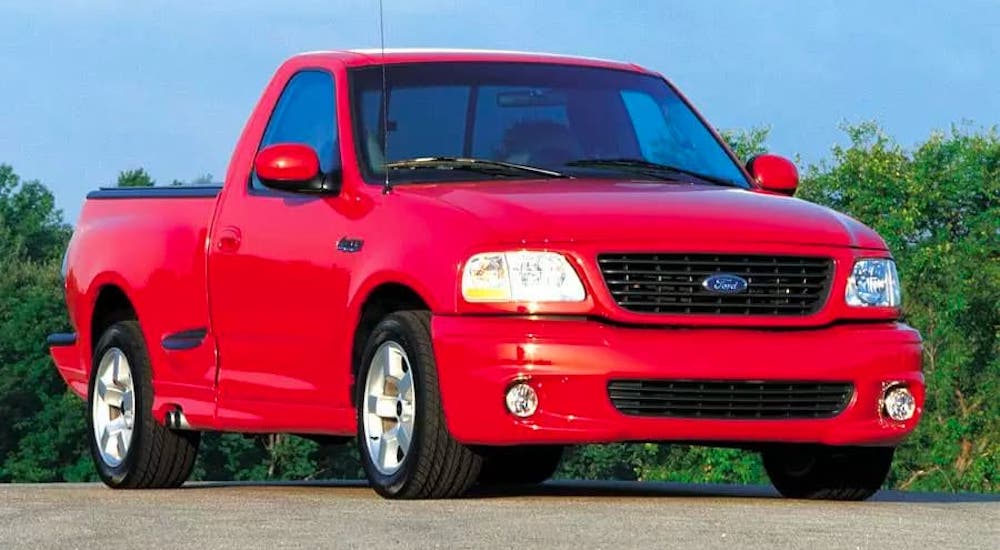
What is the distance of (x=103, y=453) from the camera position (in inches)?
499

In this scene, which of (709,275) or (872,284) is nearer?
(709,275)

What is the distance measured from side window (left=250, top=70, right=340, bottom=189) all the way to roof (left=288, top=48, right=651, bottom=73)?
0.13m

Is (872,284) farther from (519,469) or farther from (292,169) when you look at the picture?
(519,469)

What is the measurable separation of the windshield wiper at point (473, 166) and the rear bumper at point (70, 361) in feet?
10.4

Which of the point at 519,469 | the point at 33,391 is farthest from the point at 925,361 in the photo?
the point at 519,469

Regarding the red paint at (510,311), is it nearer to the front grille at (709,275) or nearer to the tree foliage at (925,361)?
the front grille at (709,275)

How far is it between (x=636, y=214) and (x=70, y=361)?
4647 mm

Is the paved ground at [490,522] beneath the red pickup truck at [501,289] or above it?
beneath

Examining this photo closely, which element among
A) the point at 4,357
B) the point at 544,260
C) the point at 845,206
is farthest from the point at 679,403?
the point at 4,357

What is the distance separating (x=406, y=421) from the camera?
32.6 ft

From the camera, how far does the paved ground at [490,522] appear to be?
7.99m

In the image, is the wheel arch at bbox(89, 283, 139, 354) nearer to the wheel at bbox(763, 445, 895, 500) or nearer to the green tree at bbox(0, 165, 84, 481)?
the wheel at bbox(763, 445, 895, 500)

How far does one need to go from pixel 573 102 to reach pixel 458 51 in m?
0.57

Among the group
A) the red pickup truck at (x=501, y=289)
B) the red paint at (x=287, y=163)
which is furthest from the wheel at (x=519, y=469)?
the red paint at (x=287, y=163)
